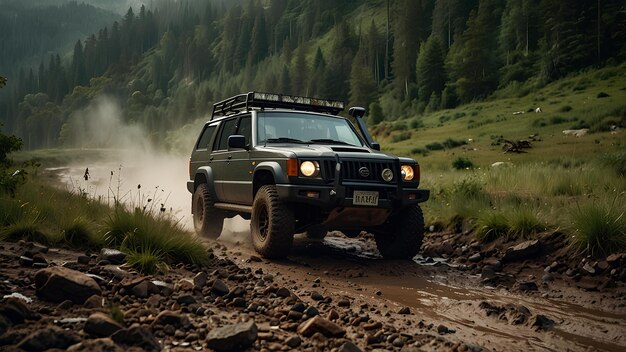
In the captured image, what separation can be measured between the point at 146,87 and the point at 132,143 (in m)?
40.7

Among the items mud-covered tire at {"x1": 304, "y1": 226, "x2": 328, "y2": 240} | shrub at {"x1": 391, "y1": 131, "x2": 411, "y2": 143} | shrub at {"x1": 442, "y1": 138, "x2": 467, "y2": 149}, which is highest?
shrub at {"x1": 391, "y1": 131, "x2": 411, "y2": 143}

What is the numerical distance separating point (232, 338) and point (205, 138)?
7.18 m

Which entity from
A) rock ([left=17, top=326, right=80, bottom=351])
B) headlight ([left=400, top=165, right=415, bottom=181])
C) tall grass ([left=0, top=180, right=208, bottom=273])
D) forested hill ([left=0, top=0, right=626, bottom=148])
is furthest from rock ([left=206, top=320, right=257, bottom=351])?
forested hill ([left=0, top=0, right=626, bottom=148])

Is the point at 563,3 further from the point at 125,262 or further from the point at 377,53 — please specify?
the point at 125,262

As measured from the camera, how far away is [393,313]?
436cm

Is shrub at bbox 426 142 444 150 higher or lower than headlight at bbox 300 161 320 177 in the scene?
higher

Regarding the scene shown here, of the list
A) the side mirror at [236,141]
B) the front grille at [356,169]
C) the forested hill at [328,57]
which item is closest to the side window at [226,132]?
the side mirror at [236,141]

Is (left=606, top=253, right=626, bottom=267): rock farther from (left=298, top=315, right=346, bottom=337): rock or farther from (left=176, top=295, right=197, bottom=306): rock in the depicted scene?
(left=176, top=295, right=197, bottom=306): rock

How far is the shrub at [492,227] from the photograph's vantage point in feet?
23.9

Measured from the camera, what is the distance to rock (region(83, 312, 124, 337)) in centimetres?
306

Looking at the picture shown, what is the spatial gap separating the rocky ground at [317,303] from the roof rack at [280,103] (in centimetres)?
272

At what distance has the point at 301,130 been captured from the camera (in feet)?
25.5

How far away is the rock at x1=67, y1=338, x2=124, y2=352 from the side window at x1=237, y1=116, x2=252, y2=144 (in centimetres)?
497

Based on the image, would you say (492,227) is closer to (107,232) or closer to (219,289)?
(219,289)
